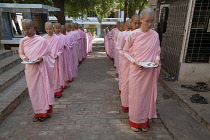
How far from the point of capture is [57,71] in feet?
15.4

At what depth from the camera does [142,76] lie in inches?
118

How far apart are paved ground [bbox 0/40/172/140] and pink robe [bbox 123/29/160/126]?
367 millimetres

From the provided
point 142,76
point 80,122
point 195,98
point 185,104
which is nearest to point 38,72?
point 80,122

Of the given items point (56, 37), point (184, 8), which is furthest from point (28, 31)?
point (184, 8)

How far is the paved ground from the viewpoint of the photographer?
3.12 metres

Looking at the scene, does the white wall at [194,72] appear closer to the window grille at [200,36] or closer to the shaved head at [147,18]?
the window grille at [200,36]

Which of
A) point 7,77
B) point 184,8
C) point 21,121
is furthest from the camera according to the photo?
point 184,8

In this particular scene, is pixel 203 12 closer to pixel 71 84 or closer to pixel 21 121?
pixel 71 84

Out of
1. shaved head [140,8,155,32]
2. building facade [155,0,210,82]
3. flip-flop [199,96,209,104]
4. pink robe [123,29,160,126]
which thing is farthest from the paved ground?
building facade [155,0,210,82]

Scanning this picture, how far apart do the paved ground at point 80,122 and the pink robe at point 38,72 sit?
0.41 meters

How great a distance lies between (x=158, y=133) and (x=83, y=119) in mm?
1557

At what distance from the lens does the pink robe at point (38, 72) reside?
10.6 feet

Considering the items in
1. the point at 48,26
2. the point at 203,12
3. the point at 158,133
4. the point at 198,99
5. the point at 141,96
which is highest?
the point at 203,12

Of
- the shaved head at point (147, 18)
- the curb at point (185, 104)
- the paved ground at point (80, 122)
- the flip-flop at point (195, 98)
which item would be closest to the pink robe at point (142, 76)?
the shaved head at point (147, 18)
